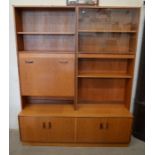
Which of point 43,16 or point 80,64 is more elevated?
point 43,16

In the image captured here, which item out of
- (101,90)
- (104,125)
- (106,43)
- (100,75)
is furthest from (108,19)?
(104,125)

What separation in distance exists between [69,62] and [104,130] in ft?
3.49

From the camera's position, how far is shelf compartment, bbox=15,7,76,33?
2352 millimetres

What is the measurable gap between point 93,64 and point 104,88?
42 cm

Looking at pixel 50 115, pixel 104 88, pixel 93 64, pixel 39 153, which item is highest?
pixel 93 64

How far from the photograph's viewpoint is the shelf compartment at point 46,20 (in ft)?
7.72

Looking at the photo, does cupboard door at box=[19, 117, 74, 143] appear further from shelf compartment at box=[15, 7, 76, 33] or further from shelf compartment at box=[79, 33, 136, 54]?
shelf compartment at box=[15, 7, 76, 33]

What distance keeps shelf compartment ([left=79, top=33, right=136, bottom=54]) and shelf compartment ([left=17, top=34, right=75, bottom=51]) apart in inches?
7.1

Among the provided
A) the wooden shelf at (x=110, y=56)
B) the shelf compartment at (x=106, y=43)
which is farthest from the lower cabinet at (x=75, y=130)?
the shelf compartment at (x=106, y=43)

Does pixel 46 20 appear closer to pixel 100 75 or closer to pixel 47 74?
pixel 47 74

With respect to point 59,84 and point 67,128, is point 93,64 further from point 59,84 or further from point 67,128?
point 67,128

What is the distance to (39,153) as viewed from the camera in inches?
90.3

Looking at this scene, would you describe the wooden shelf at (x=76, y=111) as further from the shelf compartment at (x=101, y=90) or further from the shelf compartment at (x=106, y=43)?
the shelf compartment at (x=106, y=43)
